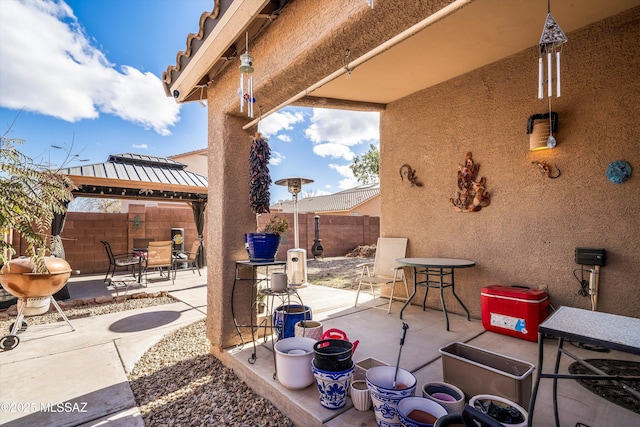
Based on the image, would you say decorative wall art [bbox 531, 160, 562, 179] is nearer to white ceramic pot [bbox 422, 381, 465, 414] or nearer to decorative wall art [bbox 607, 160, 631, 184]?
decorative wall art [bbox 607, 160, 631, 184]

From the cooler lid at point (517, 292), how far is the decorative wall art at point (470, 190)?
1.00 meters

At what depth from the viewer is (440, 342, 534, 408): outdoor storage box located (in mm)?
1454

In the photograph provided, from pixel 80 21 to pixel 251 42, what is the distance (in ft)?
23.6

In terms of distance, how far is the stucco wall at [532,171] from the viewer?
2555 mm

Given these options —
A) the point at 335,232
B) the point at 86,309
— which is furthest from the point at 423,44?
the point at 335,232

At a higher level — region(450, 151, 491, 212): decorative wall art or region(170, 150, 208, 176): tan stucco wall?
region(170, 150, 208, 176): tan stucco wall

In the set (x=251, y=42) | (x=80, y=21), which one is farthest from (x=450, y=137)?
(x=80, y=21)

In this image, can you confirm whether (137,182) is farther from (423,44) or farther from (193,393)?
(423,44)

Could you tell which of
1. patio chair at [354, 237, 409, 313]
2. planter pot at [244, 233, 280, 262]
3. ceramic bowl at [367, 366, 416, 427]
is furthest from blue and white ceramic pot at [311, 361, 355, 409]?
patio chair at [354, 237, 409, 313]

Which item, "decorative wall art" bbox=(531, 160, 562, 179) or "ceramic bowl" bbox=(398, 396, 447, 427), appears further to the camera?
"decorative wall art" bbox=(531, 160, 562, 179)

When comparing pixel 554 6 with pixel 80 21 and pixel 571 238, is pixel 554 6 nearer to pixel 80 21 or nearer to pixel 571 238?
pixel 571 238

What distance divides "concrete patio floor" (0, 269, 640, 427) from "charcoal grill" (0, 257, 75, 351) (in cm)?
16

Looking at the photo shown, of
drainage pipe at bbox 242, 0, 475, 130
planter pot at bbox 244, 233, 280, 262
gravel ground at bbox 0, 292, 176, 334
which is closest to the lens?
drainage pipe at bbox 242, 0, 475, 130

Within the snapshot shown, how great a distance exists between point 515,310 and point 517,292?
176 millimetres
